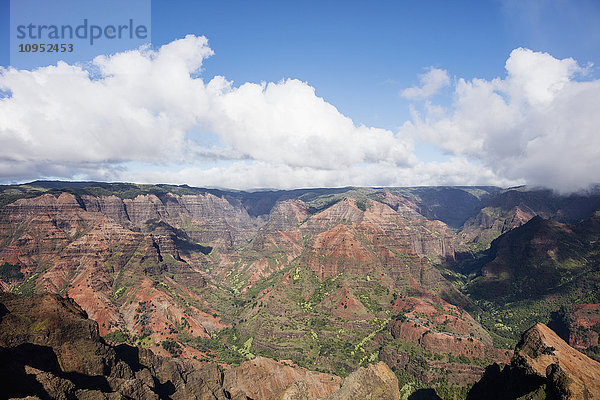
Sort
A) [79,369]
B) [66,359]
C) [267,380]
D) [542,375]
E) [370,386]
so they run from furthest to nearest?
1. [267,380]
2. [66,359]
3. [370,386]
4. [79,369]
5. [542,375]

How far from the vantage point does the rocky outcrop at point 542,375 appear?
61.7m

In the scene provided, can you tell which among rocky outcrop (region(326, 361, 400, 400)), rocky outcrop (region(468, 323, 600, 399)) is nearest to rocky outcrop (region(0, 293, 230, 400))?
rocky outcrop (region(326, 361, 400, 400))

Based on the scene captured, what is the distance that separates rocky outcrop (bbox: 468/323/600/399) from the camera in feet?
202

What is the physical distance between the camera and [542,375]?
7162 cm

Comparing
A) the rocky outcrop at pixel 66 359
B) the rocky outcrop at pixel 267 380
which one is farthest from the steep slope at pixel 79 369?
the rocky outcrop at pixel 267 380

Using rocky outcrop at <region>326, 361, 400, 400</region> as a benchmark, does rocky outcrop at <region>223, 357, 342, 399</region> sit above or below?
below

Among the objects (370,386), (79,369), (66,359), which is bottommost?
(370,386)

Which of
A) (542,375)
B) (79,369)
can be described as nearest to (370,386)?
(542,375)

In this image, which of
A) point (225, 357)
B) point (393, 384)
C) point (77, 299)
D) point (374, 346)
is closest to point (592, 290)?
point (374, 346)

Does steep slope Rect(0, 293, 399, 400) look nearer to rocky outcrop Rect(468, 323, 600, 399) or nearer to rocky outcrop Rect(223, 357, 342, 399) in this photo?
rocky outcrop Rect(223, 357, 342, 399)

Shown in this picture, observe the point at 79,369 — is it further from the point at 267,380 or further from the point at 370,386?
the point at 267,380

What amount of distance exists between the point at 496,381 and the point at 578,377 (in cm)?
2567

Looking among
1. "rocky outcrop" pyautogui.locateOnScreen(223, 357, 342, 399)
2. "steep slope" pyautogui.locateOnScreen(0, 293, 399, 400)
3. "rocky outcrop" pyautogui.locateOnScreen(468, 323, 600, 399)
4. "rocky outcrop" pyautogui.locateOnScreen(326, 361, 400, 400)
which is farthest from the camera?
"rocky outcrop" pyautogui.locateOnScreen(223, 357, 342, 399)

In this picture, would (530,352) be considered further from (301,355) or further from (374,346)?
(301,355)
